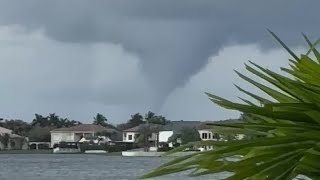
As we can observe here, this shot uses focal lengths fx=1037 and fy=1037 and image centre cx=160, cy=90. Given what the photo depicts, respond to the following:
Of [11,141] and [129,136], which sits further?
[129,136]

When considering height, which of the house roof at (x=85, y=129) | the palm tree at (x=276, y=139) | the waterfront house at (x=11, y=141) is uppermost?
the house roof at (x=85, y=129)

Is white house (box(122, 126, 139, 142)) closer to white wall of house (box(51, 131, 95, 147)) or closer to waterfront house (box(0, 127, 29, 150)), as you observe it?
white wall of house (box(51, 131, 95, 147))

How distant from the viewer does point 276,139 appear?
2803 mm

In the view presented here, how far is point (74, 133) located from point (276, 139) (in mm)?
164818

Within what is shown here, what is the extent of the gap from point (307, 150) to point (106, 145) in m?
142

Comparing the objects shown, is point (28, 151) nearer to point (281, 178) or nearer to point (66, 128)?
point (66, 128)

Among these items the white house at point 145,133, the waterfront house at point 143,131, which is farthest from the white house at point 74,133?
the white house at point 145,133

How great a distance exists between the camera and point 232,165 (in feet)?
9.23

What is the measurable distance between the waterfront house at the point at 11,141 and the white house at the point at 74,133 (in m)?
10.6

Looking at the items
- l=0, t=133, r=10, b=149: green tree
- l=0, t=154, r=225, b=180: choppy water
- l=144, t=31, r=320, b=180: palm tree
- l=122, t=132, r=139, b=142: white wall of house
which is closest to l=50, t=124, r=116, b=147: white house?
l=122, t=132, r=139, b=142: white wall of house

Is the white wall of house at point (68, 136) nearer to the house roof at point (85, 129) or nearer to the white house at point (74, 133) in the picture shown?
the white house at point (74, 133)

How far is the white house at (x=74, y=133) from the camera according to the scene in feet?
530

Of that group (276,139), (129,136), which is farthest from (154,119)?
(276,139)

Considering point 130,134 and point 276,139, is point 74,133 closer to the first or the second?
point 130,134
